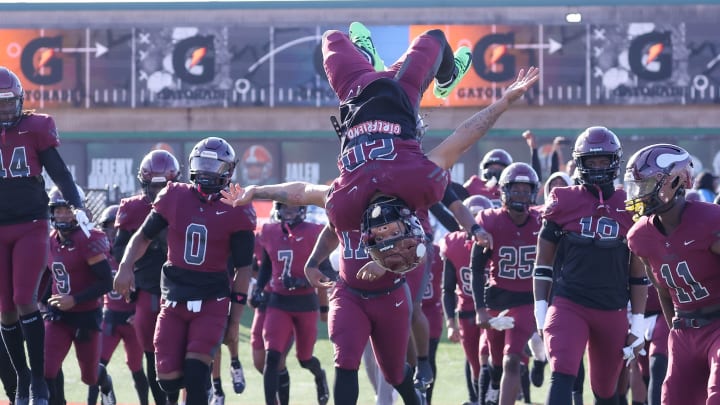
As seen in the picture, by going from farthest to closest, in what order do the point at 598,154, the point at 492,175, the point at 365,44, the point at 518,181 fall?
1. the point at 492,175
2. the point at 518,181
3. the point at 598,154
4. the point at 365,44

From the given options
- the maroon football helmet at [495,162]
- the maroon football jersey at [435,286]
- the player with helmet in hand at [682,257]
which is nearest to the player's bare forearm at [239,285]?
the player with helmet in hand at [682,257]

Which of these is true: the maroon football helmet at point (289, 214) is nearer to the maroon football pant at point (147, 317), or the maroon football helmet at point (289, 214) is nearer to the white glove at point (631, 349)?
the maroon football pant at point (147, 317)

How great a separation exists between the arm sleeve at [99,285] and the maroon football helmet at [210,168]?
5.39 feet

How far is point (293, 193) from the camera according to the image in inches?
302

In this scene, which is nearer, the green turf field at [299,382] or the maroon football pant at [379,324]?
the maroon football pant at [379,324]

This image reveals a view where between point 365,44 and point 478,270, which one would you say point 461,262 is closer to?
point 478,270

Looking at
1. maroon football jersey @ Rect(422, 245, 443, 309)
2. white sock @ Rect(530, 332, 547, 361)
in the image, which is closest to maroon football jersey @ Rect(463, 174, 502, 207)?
maroon football jersey @ Rect(422, 245, 443, 309)

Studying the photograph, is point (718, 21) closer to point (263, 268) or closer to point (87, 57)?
point (87, 57)

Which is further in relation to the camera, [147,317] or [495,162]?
[495,162]

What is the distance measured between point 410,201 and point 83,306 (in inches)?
185

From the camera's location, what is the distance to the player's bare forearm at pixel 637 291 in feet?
29.9

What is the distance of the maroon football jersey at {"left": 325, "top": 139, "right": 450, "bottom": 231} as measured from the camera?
22.5ft

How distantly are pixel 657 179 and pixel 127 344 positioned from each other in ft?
20.0

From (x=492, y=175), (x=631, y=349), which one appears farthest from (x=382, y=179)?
(x=492, y=175)
